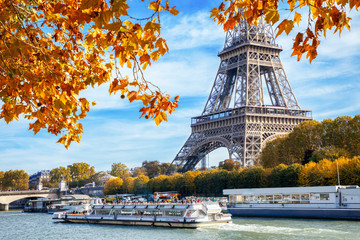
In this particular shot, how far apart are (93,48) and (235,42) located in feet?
259

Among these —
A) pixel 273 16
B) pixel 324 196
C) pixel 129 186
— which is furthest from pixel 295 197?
pixel 129 186

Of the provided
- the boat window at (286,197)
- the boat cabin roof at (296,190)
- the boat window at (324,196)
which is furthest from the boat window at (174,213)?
the boat window at (324,196)

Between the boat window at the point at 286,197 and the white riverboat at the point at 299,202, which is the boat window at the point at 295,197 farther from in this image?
the boat window at the point at 286,197

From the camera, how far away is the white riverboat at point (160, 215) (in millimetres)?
37719

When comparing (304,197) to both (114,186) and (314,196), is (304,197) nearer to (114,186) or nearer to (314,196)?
(314,196)

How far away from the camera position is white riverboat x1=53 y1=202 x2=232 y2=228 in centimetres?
3772

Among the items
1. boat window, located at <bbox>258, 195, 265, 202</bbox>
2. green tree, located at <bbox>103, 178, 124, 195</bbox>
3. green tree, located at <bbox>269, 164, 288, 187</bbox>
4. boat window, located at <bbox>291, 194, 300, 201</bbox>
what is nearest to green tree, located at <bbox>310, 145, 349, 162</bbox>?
green tree, located at <bbox>269, 164, 288, 187</bbox>

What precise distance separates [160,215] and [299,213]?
15.3m

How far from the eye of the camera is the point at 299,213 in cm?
4272

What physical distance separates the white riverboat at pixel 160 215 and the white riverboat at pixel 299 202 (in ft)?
30.8

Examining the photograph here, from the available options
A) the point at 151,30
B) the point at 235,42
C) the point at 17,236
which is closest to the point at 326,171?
the point at 17,236

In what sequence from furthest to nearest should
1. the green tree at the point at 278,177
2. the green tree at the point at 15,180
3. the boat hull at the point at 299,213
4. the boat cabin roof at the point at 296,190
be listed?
the green tree at the point at 15,180 < the green tree at the point at 278,177 < the boat cabin roof at the point at 296,190 < the boat hull at the point at 299,213

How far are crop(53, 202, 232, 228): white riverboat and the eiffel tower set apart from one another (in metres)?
29.3

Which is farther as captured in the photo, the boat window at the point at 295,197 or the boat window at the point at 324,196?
the boat window at the point at 295,197
